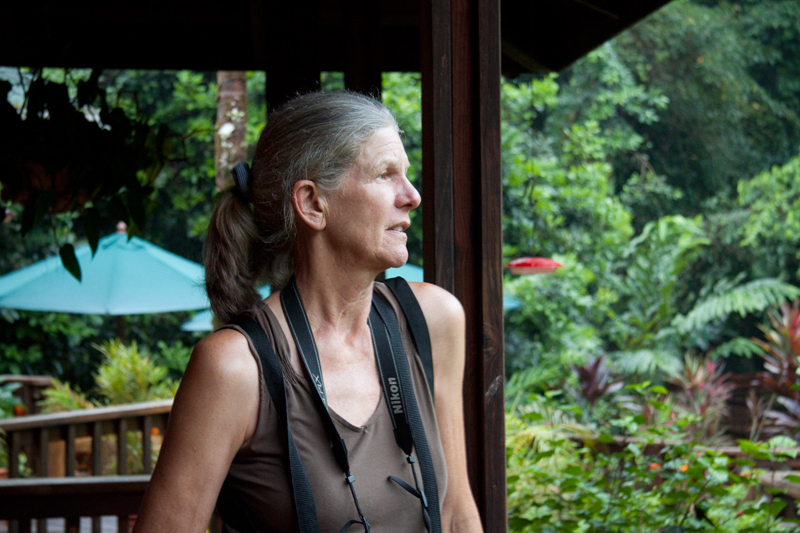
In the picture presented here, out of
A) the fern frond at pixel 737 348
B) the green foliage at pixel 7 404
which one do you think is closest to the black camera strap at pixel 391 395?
the green foliage at pixel 7 404

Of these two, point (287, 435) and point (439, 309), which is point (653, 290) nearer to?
point (439, 309)

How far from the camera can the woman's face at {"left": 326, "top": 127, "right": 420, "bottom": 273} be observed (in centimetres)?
118

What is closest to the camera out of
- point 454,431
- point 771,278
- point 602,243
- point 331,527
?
point 331,527

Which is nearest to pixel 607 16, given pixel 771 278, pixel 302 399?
pixel 302 399

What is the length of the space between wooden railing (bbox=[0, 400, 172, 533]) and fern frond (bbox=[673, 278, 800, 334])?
7667 millimetres

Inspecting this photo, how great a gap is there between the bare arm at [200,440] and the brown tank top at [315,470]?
0.12ft

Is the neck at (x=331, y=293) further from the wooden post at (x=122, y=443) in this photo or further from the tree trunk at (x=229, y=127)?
the tree trunk at (x=229, y=127)

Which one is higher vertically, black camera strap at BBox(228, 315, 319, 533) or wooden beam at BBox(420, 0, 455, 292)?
wooden beam at BBox(420, 0, 455, 292)

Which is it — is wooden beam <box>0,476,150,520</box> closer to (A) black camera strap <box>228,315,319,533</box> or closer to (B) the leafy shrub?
(A) black camera strap <box>228,315,319,533</box>

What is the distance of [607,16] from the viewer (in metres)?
2.76

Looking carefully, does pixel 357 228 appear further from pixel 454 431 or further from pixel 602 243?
pixel 602 243

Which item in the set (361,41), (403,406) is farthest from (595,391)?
(403,406)

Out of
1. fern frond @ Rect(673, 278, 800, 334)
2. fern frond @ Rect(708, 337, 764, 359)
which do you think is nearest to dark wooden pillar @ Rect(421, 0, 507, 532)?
fern frond @ Rect(673, 278, 800, 334)

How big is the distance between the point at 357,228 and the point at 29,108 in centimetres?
146
